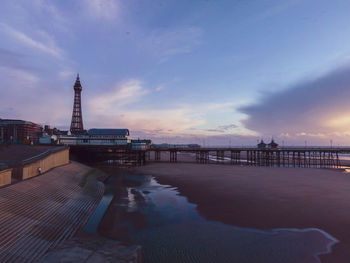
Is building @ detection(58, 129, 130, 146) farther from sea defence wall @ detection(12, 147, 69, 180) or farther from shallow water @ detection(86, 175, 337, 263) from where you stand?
shallow water @ detection(86, 175, 337, 263)

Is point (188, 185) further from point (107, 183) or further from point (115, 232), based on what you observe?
point (115, 232)

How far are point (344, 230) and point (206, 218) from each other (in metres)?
11.0

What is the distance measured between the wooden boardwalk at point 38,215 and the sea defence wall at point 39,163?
1162 mm

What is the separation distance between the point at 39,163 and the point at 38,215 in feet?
42.3

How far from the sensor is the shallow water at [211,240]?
Answer: 1228cm

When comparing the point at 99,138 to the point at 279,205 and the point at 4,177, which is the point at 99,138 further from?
the point at 279,205

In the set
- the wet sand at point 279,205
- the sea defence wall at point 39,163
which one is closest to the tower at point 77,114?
the sea defence wall at point 39,163

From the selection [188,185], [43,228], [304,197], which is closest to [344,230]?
[304,197]

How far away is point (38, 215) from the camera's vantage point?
14695mm

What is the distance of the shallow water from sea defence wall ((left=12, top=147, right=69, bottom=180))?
30.3ft

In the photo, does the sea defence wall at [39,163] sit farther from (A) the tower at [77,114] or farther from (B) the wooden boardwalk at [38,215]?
(A) the tower at [77,114]

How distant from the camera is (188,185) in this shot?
3266 cm

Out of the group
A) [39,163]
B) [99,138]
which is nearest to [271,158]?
[99,138]

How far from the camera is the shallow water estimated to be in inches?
484
